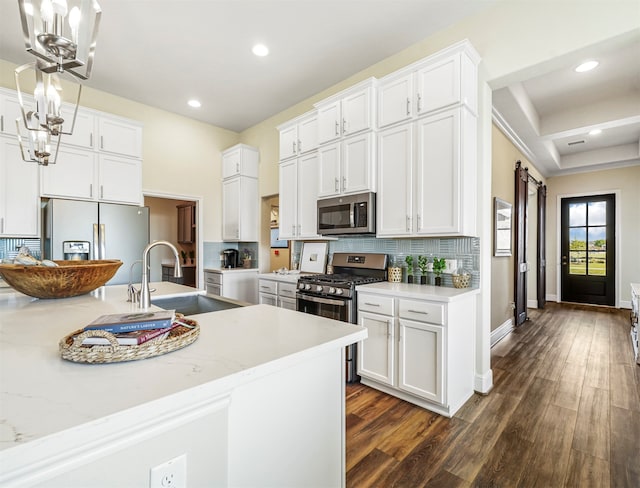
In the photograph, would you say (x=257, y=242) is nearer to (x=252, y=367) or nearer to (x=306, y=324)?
(x=306, y=324)

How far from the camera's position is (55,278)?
1.60 m

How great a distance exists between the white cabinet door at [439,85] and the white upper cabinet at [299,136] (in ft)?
4.43

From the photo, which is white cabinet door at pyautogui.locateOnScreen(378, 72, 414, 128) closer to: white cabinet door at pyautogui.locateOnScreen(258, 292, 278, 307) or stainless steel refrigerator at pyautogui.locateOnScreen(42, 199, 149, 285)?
white cabinet door at pyautogui.locateOnScreen(258, 292, 278, 307)

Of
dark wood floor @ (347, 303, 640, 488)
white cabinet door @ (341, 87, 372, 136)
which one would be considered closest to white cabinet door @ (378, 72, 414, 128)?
white cabinet door @ (341, 87, 372, 136)

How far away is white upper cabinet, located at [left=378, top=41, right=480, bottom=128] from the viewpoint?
2.41 m

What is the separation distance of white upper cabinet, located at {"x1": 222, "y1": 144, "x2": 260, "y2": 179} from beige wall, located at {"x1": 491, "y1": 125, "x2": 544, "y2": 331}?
3385mm

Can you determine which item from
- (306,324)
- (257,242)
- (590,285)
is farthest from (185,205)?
(590,285)

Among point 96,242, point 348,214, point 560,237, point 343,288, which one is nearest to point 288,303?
point 343,288

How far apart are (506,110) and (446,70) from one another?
5.81ft

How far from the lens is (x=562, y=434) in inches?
81.0

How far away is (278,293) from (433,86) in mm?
2663

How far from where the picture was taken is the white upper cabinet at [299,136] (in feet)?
12.0

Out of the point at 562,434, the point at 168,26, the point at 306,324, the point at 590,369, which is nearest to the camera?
the point at 306,324

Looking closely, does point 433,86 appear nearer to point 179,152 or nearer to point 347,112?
point 347,112
